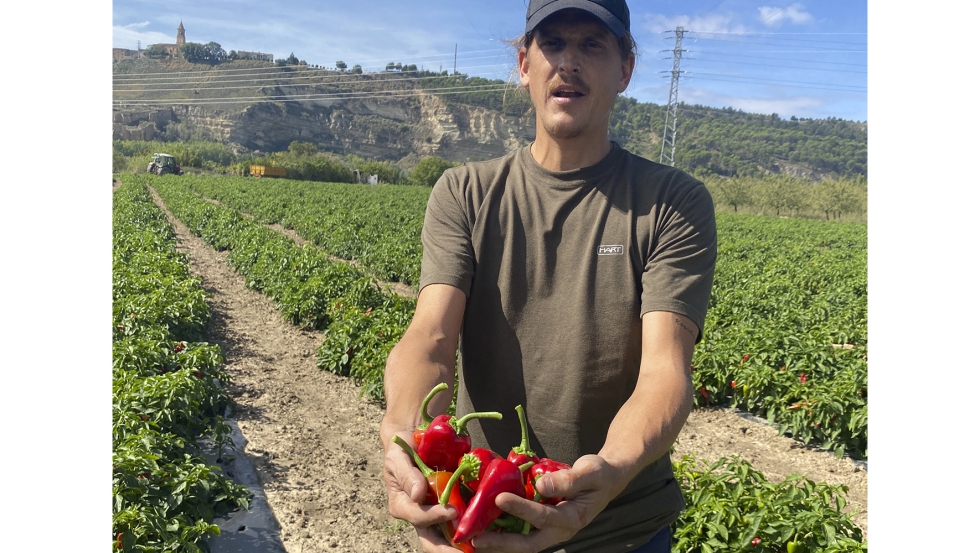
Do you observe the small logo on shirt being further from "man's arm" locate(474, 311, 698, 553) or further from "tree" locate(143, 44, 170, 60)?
"tree" locate(143, 44, 170, 60)

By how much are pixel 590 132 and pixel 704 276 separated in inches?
20.2

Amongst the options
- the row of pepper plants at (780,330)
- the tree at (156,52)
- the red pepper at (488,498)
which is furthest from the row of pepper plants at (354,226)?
the tree at (156,52)

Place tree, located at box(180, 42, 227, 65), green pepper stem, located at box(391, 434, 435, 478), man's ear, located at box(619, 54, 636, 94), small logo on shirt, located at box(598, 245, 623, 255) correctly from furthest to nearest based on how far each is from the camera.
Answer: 1. tree, located at box(180, 42, 227, 65)
2. man's ear, located at box(619, 54, 636, 94)
3. small logo on shirt, located at box(598, 245, 623, 255)
4. green pepper stem, located at box(391, 434, 435, 478)

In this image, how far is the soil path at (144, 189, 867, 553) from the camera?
479 cm

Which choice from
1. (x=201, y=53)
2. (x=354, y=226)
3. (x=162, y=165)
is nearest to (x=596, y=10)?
(x=354, y=226)

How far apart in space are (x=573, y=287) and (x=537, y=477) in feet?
1.87

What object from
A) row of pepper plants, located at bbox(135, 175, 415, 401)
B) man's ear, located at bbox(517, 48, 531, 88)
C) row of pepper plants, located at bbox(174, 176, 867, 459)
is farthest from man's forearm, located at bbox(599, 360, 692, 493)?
row of pepper plants, located at bbox(135, 175, 415, 401)

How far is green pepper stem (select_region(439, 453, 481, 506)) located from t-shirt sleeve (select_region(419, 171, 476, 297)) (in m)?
0.55

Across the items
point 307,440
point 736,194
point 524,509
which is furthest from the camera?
point 736,194

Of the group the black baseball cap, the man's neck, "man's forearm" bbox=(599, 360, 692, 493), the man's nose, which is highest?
the black baseball cap

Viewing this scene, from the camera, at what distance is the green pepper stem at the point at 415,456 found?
162cm

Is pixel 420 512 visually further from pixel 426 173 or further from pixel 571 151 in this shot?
pixel 426 173

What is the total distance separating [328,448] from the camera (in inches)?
241

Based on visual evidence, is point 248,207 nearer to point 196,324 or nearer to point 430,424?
point 196,324
